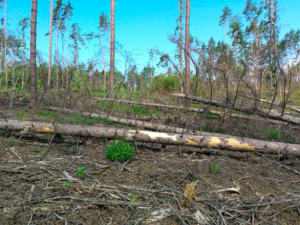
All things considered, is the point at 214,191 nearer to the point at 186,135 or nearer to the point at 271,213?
→ the point at 271,213

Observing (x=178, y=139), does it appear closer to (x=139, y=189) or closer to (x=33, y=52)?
(x=139, y=189)

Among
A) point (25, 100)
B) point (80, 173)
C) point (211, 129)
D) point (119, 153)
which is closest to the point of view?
point (80, 173)

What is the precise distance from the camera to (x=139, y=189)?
3395 mm

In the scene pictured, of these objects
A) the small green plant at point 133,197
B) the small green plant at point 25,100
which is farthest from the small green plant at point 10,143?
the small green plant at point 25,100

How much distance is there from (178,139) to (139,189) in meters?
2.09

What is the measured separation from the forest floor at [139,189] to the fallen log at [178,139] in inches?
9.1

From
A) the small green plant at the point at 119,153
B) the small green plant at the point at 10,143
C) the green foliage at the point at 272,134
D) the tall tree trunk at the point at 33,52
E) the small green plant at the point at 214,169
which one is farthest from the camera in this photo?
the tall tree trunk at the point at 33,52

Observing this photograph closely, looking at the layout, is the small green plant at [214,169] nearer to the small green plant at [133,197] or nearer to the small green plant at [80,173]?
the small green plant at [133,197]

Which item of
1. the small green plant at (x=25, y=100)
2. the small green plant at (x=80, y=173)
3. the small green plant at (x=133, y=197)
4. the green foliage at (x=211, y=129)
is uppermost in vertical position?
the small green plant at (x=25, y=100)

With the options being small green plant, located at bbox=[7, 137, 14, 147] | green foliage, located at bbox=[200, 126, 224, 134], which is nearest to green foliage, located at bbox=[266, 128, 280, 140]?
green foliage, located at bbox=[200, 126, 224, 134]

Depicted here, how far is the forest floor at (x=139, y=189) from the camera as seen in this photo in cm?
279

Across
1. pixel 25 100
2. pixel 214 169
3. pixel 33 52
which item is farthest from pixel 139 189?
pixel 25 100

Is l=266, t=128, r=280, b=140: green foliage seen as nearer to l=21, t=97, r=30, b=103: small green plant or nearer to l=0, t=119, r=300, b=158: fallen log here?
l=0, t=119, r=300, b=158: fallen log

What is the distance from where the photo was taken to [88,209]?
2.88 m
